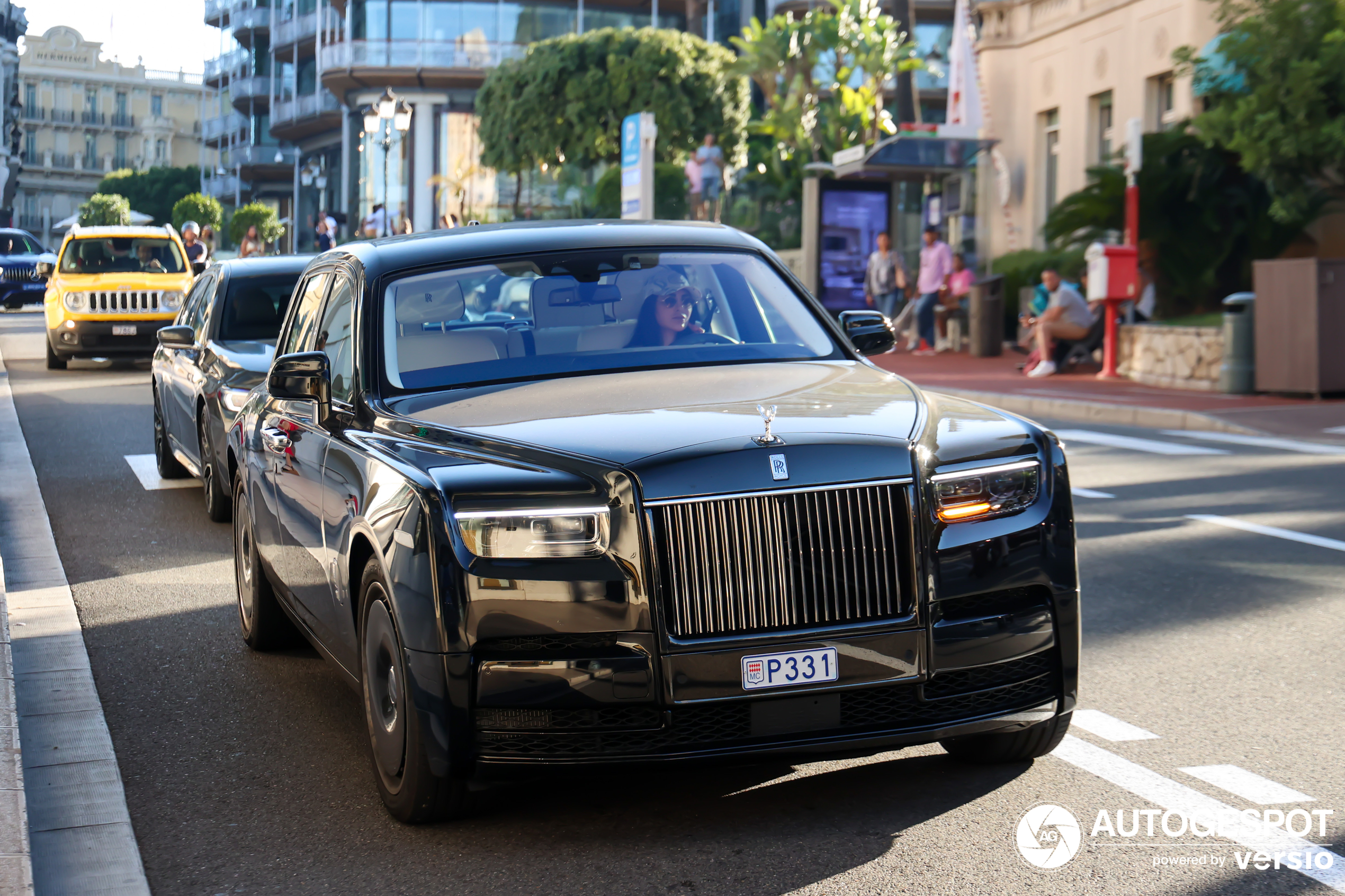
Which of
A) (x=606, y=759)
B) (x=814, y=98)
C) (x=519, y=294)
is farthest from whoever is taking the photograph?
(x=814, y=98)

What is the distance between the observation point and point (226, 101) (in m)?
125

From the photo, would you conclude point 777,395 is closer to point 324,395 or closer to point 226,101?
point 324,395

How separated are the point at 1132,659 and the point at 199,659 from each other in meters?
3.62

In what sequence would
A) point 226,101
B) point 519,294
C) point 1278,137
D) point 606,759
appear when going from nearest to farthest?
point 606,759
point 519,294
point 1278,137
point 226,101

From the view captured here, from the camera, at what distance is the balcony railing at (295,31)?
81750 mm

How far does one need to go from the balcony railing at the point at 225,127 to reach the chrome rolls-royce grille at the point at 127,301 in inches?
3203

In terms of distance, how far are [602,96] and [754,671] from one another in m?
53.0

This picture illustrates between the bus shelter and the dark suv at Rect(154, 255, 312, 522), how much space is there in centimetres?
1868

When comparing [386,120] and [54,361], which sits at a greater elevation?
[386,120]

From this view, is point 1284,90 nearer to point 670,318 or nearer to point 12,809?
point 670,318

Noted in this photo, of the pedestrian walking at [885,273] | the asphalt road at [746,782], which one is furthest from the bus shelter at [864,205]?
the asphalt road at [746,782]

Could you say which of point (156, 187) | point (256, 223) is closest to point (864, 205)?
point (256, 223)

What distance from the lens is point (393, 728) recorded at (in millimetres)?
4414

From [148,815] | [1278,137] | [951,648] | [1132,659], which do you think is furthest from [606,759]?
[1278,137]
